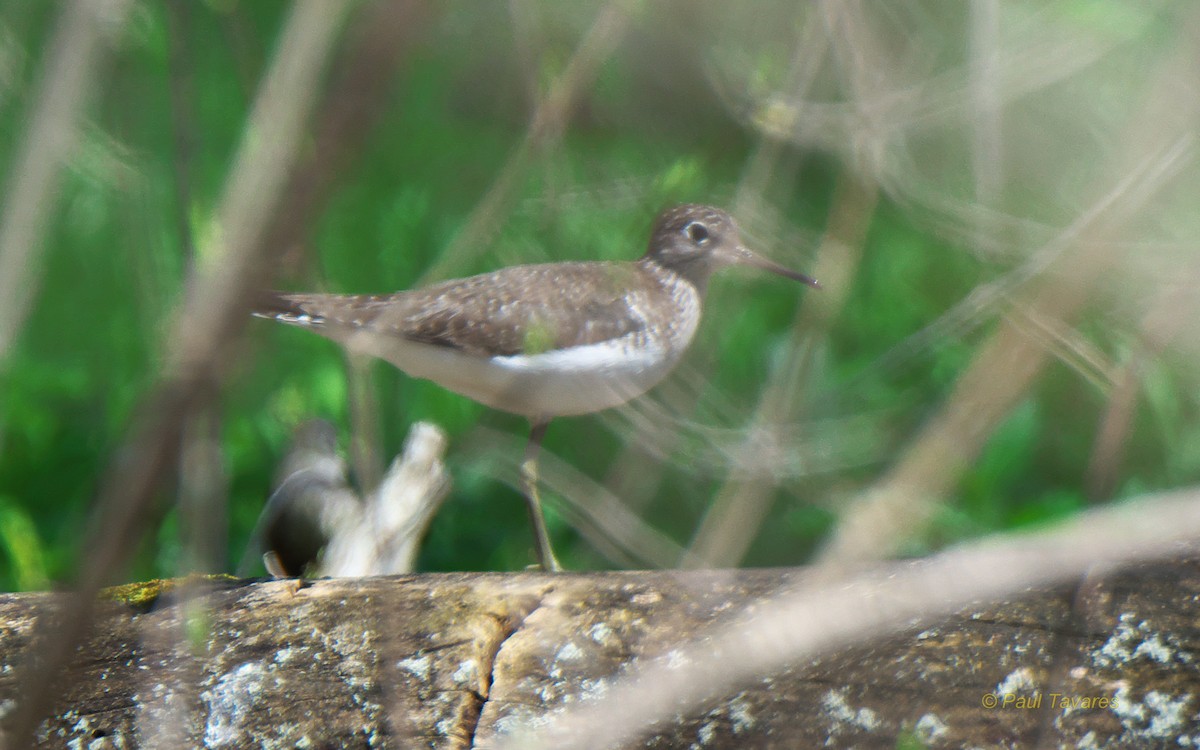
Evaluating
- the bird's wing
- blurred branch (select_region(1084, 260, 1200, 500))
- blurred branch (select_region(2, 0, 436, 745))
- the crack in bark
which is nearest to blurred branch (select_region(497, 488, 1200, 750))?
blurred branch (select_region(1084, 260, 1200, 500))

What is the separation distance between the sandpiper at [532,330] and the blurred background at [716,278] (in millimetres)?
184

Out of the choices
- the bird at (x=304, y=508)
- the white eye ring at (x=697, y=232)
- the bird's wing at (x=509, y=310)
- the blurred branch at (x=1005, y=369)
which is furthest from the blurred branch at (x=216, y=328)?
the white eye ring at (x=697, y=232)

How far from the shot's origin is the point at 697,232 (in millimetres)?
4805

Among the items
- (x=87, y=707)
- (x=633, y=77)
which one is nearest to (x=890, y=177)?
(x=87, y=707)

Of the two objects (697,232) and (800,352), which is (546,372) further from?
(800,352)

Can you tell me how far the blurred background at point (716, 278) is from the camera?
177 centimetres

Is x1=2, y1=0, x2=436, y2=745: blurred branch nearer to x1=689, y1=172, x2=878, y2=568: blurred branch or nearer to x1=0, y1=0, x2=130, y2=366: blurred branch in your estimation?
x1=0, y1=0, x2=130, y2=366: blurred branch

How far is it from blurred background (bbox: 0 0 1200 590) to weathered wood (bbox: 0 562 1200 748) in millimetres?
188

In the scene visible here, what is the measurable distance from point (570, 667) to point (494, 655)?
0.18m

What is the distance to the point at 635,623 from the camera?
8.68ft

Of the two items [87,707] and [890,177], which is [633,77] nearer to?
[890,177]

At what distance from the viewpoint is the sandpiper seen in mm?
4148

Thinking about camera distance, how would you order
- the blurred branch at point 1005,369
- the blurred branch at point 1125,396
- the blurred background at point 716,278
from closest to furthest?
the blurred branch at point 1125,396
the blurred branch at point 1005,369
the blurred background at point 716,278

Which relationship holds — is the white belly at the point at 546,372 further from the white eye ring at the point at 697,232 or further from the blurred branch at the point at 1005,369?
the blurred branch at the point at 1005,369
